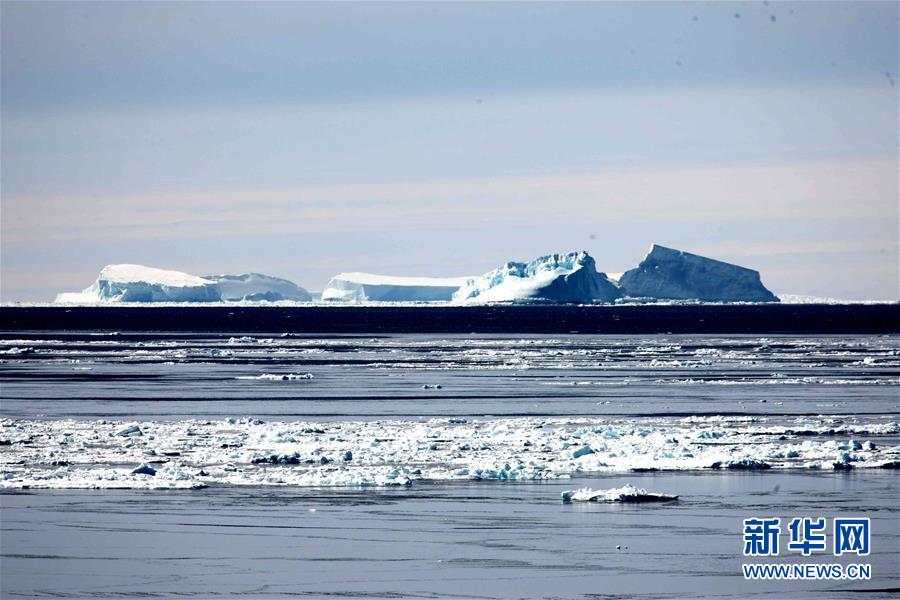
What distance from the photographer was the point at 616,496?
17.0m

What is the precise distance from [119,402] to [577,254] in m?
163

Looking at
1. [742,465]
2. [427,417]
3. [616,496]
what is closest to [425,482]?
[616,496]

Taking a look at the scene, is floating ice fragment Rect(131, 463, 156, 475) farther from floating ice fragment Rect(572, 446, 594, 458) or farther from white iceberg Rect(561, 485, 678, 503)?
floating ice fragment Rect(572, 446, 594, 458)

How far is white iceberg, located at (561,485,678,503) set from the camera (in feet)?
55.7

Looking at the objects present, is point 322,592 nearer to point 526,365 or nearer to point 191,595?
point 191,595

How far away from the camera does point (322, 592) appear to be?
12.3m

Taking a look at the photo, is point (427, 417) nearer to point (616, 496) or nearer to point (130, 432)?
point (130, 432)

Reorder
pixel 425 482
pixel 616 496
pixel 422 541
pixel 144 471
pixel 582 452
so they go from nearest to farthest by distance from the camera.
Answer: pixel 422 541
pixel 616 496
pixel 425 482
pixel 144 471
pixel 582 452

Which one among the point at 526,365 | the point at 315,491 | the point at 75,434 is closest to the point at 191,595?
the point at 315,491

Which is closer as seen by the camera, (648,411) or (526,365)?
(648,411)

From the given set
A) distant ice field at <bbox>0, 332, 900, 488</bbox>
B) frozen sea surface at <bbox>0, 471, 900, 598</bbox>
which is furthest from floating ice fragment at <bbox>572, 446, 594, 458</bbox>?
frozen sea surface at <bbox>0, 471, 900, 598</bbox>

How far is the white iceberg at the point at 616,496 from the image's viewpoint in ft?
55.7

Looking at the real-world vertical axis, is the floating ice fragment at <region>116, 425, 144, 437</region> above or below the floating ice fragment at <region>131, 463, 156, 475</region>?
above

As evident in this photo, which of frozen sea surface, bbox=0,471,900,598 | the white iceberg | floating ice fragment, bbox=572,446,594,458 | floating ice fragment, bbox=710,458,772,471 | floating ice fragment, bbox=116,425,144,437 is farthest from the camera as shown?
floating ice fragment, bbox=116,425,144,437
